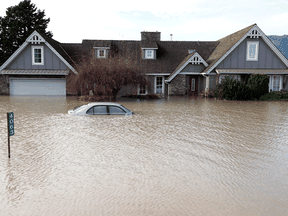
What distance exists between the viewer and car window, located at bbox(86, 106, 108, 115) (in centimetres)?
1432

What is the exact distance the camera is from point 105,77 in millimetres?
21984

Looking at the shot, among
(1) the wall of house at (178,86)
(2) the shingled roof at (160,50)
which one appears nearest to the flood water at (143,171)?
(1) the wall of house at (178,86)

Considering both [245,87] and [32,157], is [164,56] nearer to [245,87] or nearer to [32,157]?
[245,87]

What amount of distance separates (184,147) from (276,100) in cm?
2060

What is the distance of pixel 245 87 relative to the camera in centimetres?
2489

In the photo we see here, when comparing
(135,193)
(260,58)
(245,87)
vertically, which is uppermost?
(260,58)

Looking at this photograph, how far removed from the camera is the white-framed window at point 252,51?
27.6 meters

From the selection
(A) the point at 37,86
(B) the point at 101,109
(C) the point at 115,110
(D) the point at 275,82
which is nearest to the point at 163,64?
(D) the point at 275,82

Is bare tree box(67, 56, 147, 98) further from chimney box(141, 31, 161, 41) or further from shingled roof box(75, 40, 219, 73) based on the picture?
chimney box(141, 31, 161, 41)

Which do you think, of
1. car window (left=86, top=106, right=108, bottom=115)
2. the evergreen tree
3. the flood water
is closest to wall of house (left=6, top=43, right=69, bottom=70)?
the evergreen tree

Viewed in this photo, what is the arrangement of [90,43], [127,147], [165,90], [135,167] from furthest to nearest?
[90,43] < [165,90] < [127,147] < [135,167]

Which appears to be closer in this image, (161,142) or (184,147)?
(184,147)

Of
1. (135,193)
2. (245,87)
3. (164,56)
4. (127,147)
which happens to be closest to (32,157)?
(127,147)

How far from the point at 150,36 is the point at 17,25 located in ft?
70.4
